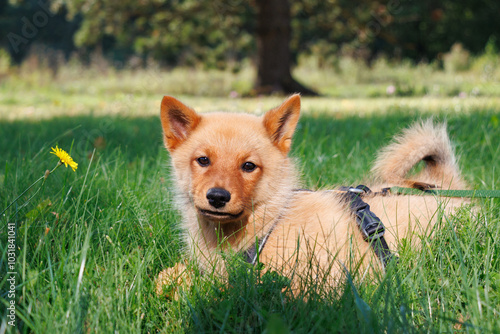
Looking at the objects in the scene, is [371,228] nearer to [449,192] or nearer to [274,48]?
[449,192]

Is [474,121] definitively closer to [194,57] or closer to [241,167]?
[241,167]

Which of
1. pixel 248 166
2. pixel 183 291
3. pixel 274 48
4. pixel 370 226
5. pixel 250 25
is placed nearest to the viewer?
pixel 183 291

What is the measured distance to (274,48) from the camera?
489 inches

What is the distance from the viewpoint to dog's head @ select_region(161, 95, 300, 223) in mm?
1835

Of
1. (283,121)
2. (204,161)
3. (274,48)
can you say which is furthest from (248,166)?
(274,48)

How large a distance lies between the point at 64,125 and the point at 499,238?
5340 millimetres

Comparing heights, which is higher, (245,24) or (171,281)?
(245,24)

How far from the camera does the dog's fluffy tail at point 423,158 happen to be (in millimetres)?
2588

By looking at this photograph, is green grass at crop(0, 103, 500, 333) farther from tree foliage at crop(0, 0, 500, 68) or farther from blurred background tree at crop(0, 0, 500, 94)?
tree foliage at crop(0, 0, 500, 68)

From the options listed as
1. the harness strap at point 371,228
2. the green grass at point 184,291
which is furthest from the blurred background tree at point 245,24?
the harness strap at point 371,228

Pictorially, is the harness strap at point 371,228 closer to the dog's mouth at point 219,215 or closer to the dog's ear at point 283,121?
the dog's ear at point 283,121

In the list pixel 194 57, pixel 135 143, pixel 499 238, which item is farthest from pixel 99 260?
pixel 194 57

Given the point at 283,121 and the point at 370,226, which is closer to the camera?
the point at 370,226

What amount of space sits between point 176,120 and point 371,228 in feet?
3.90
